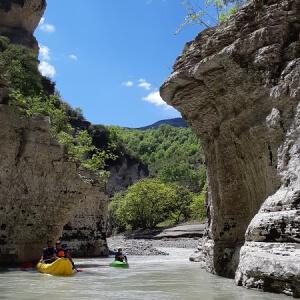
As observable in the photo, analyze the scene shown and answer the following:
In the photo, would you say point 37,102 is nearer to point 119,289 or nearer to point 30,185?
point 30,185

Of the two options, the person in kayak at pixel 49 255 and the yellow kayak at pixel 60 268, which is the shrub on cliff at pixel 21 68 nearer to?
the person in kayak at pixel 49 255

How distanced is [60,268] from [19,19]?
126 ft

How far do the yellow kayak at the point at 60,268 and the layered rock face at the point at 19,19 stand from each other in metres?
35.6

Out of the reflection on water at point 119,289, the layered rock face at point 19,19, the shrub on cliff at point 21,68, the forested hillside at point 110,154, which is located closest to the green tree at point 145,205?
the forested hillside at point 110,154

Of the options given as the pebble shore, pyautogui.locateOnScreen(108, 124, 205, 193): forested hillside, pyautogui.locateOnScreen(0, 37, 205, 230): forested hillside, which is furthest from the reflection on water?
pyautogui.locateOnScreen(108, 124, 205, 193): forested hillside

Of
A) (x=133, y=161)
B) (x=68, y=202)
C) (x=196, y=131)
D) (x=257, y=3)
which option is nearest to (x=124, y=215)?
(x=133, y=161)

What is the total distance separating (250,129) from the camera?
31.3ft

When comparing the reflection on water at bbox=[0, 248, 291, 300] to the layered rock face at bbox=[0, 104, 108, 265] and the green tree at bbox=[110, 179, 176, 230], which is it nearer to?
the layered rock face at bbox=[0, 104, 108, 265]

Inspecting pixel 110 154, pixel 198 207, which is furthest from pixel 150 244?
pixel 198 207

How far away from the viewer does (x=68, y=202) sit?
15797 mm

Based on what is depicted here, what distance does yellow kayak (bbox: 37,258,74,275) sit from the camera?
41.5 feet

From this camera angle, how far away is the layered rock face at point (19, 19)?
4434 cm

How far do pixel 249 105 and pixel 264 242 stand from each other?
3.43 meters

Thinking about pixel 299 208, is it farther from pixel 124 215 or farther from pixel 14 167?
pixel 124 215
